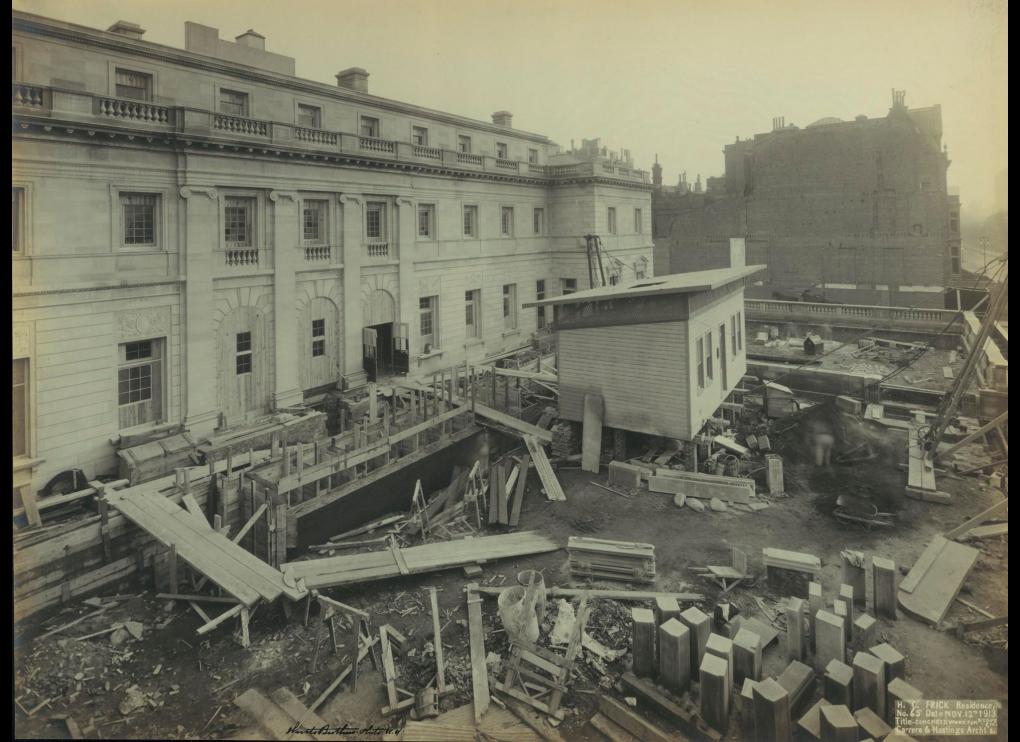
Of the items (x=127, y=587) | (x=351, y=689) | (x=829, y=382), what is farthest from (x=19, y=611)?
(x=829, y=382)

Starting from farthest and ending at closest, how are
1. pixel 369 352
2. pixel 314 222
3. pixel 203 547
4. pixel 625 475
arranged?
pixel 369 352, pixel 314 222, pixel 625 475, pixel 203 547

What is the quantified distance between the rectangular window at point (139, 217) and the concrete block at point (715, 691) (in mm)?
17364

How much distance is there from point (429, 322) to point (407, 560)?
54.2 ft

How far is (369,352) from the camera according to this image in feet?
77.4

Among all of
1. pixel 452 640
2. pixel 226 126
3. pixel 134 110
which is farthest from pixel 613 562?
pixel 226 126

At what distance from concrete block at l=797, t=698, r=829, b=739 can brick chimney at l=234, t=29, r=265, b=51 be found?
80.1 feet

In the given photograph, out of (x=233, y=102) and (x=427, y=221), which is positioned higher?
(x=233, y=102)

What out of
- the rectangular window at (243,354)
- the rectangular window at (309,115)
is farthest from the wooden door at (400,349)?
the rectangular window at (309,115)

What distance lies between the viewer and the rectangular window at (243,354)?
19.7 m

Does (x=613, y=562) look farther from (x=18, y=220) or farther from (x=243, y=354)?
(x=18, y=220)

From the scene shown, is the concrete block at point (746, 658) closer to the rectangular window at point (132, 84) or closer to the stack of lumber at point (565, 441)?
the stack of lumber at point (565, 441)

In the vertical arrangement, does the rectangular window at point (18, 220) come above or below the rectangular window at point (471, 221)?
below

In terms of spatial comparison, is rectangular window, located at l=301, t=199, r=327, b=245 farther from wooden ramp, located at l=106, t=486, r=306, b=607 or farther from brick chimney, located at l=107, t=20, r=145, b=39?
wooden ramp, located at l=106, t=486, r=306, b=607

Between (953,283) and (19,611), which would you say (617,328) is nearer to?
(19,611)
